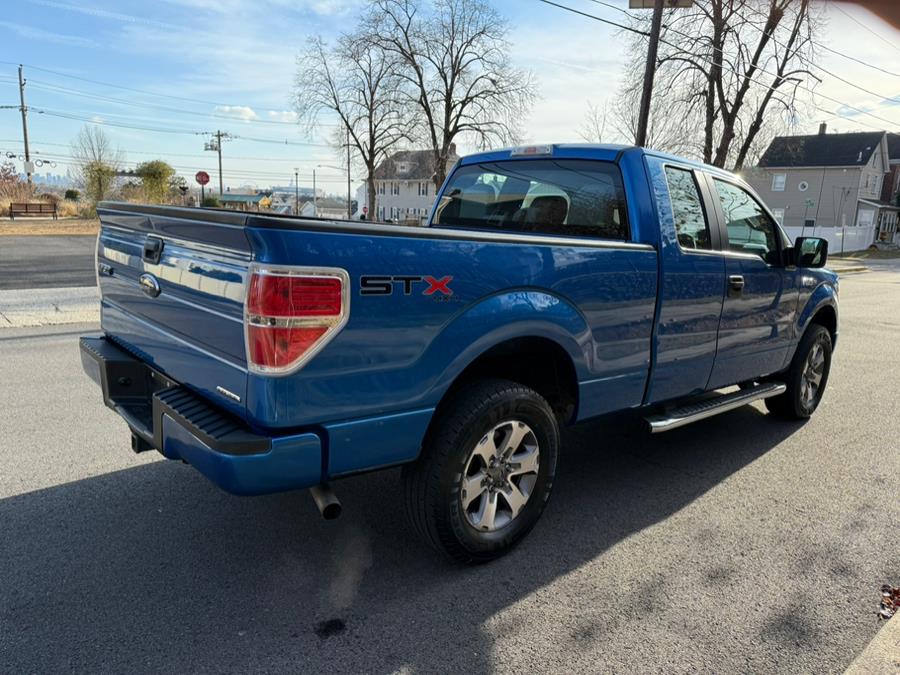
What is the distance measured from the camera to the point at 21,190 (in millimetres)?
46062

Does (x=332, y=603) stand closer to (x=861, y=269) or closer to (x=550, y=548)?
(x=550, y=548)

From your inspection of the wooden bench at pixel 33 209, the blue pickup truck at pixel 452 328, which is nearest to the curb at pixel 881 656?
the blue pickup truck at pixel 452 328

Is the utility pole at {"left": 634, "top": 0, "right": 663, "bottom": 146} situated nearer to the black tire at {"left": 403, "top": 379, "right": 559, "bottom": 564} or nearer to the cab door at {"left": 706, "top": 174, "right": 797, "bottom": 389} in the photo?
the cab door at {"left": 706, "top": 174, "right": 797, "bottom": 389}

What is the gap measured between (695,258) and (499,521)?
1990mm

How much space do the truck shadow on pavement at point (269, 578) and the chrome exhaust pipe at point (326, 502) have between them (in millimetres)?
475

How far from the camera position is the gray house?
2008 inches

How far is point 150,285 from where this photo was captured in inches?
120

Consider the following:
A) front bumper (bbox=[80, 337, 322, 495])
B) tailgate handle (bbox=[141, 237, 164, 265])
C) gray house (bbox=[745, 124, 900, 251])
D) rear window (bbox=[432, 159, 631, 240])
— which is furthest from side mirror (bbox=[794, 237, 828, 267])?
gray house (bbox=[745, 124, 900, 251])

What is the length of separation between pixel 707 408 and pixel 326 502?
2676 millimetres

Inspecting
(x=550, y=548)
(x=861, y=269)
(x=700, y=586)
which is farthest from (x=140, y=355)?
(x=861, y=269)

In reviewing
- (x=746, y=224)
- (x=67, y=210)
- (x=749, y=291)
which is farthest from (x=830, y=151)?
(x=749, y=291)

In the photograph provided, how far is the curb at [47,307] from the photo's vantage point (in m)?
8.37

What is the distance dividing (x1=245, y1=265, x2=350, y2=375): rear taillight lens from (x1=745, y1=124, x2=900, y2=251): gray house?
54.1m

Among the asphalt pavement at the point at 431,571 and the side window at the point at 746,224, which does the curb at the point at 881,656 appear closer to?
the asphalt pavement at the point at 431,571
